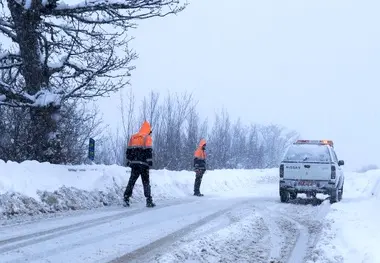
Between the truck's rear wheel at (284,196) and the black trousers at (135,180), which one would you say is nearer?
the black trousers at (135,180)

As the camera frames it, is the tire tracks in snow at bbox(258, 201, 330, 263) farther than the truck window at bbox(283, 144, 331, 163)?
No

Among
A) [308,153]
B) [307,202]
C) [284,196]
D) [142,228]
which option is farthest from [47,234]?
[307,202]

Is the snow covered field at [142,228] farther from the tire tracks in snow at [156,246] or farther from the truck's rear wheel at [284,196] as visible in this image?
the truck's rear wheel at [284,196]

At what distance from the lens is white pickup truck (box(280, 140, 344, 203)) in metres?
16.9

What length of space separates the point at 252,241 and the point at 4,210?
465 centimetres

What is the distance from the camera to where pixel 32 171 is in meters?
11.8

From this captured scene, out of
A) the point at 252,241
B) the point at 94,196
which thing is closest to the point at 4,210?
the point at 94,196

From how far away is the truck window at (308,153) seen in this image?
17328 mm

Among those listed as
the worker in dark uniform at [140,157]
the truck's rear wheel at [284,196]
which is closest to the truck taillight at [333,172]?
the truck's rear wheel at [284,196]

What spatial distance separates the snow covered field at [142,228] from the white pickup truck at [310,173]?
71.1 inches

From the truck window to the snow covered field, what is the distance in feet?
8.10

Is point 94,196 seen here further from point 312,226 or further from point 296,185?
point 296,185

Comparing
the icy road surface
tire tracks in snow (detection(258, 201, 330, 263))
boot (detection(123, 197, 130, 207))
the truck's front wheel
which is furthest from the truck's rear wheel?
boot (detection(123, 197, 130, 207))

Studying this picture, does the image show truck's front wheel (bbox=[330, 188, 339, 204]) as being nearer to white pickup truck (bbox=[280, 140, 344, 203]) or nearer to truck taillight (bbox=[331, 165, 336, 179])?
white pickup truck (bbox=[280, 140, 344, 203])
